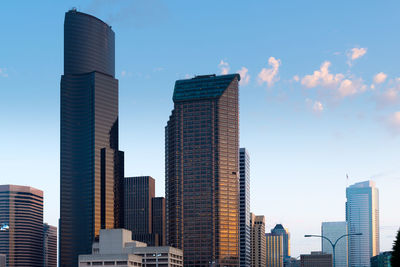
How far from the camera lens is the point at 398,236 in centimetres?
11850

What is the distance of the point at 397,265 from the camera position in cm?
11356

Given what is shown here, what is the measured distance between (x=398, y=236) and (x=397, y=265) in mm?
6528
